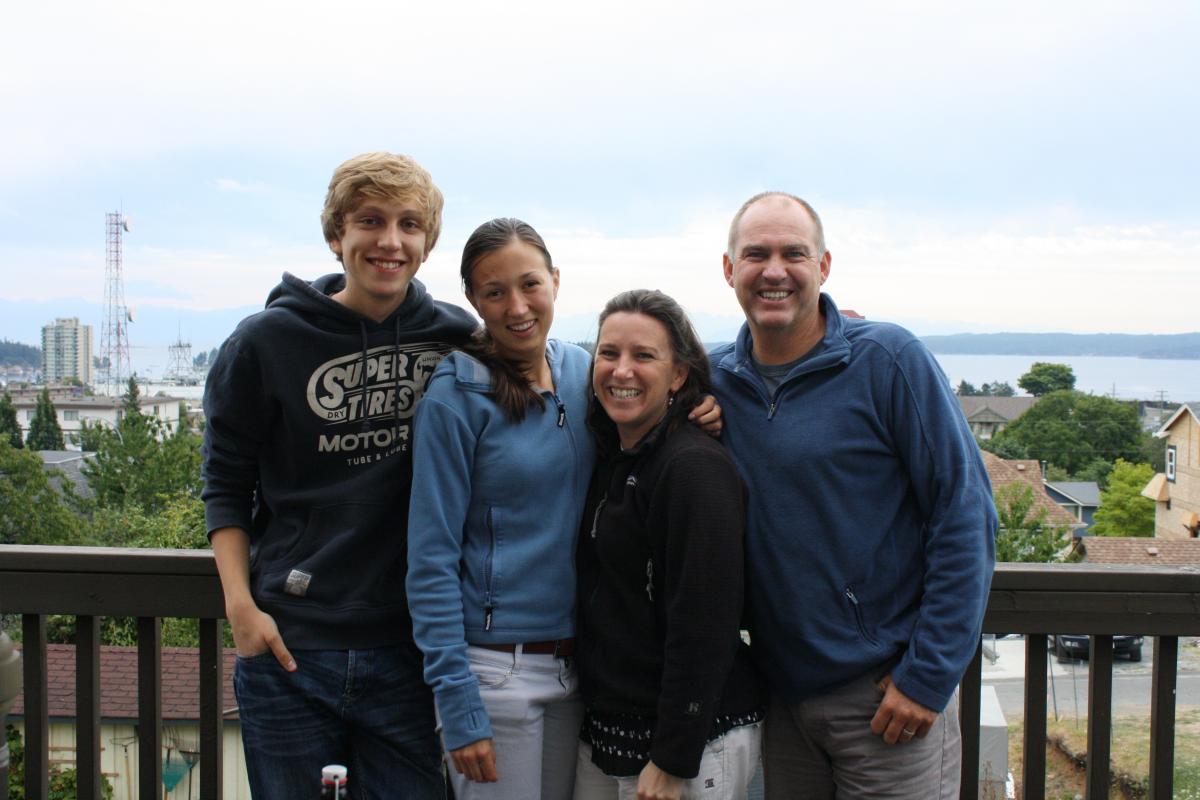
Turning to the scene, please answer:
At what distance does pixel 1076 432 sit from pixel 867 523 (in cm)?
7435

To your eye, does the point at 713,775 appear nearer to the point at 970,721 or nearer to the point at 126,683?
the point at 970,721

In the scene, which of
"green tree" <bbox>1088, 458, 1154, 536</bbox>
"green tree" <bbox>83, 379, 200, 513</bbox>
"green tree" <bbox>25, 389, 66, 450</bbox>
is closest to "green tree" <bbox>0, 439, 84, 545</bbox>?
"green tree" <bbox>83, 379, 200, 513</bbox>

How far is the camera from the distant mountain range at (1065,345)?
132 meters

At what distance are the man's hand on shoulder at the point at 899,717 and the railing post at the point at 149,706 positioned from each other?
1.82m

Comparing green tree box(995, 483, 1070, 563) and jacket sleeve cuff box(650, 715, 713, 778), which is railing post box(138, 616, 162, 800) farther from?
green tree box(995, 483, 1070, 563)

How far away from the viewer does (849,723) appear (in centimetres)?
209

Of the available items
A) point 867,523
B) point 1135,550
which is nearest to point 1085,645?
point 1135,550

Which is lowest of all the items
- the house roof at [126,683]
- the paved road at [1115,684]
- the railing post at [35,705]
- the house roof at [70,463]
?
the paved road at [1115,684]

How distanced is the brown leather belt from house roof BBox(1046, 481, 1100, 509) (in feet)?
209

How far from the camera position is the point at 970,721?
2434mm

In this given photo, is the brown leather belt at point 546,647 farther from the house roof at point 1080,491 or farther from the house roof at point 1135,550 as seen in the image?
the house roof at point 1080,491

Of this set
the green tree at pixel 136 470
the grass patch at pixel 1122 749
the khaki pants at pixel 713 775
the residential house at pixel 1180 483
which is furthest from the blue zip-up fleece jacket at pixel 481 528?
the green tree at pixel 136 470

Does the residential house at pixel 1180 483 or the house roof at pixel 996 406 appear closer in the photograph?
the residential house at pixel 1180 483

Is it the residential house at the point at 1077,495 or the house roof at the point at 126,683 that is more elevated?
the house roof at the point at 126,683
